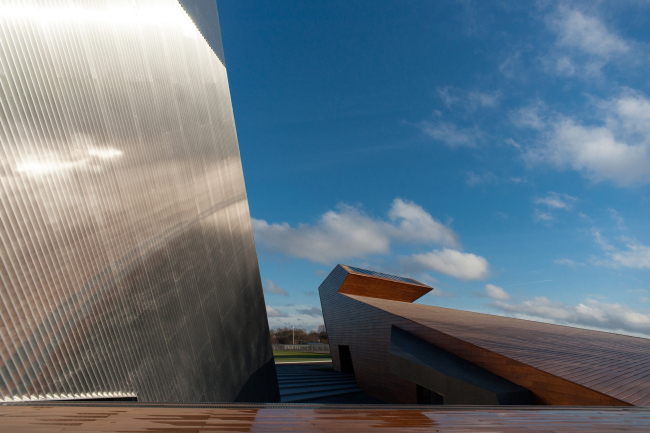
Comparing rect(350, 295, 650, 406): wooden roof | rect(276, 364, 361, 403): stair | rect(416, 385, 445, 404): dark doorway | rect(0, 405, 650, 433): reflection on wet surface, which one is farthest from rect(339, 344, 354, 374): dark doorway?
rect(0, 405, 650, 433): reflection on wet surface

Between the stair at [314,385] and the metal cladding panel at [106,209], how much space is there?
7.74 meters

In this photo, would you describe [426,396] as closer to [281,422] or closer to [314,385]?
[314,385]

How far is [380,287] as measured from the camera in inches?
987

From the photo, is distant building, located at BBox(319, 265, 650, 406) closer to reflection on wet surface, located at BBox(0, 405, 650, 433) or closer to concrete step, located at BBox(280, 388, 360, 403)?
concrete step, located at BBox(280, 388, 360, 403)

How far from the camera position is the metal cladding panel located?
3.87 meters

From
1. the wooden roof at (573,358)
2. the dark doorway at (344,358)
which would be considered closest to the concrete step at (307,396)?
the dark doorway at (344,358)

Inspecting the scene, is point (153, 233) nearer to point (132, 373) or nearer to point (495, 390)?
point (132, 373)

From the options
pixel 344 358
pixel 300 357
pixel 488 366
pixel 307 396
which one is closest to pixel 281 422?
pixel 488 366

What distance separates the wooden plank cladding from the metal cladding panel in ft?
46.2

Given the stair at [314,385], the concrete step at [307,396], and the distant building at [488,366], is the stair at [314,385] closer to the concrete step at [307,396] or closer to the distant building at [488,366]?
the concrete step at [307,396]

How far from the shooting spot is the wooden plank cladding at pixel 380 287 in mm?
23219

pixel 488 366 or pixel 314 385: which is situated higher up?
pixel 488 366

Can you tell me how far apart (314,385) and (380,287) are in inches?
350

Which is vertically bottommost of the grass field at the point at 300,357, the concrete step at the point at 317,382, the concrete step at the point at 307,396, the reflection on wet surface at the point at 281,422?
the grass field at the point at 300,357
